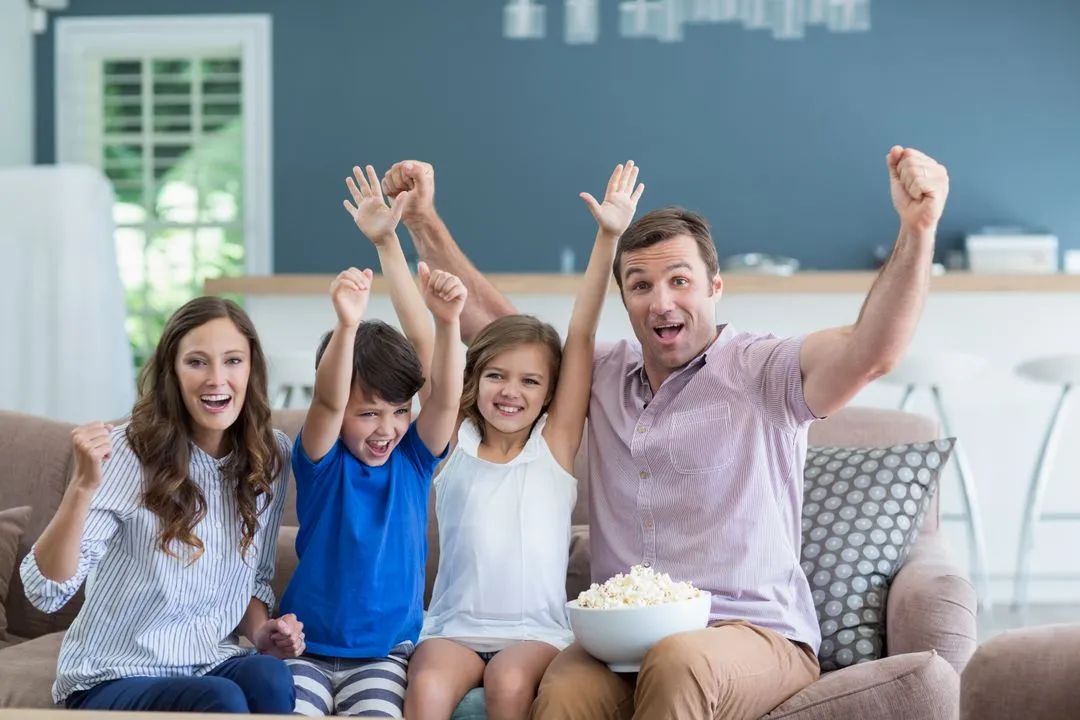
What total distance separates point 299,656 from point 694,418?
2.62ft

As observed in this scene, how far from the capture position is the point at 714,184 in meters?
7.25

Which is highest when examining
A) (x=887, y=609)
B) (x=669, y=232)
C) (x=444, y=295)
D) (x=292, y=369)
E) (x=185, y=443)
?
(x=669, y=232)

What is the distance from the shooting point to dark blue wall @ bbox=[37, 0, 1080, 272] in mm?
7141

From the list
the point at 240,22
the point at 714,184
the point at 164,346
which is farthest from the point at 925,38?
the point at 164,346

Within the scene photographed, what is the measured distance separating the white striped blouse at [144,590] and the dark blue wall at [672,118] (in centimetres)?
515

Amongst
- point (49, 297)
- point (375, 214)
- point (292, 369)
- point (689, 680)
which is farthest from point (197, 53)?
point (689, 680)

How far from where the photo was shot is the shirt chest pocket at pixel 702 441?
7.66 ft

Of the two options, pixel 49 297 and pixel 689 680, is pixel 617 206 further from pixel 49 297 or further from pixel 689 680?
pixel 49 297

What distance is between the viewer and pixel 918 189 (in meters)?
1.97

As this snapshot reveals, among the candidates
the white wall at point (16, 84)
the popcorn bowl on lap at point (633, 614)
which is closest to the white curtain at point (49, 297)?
the white wall at point (16, 84)

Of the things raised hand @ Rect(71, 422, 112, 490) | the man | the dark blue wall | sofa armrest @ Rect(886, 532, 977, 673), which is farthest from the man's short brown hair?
the dark blue wall

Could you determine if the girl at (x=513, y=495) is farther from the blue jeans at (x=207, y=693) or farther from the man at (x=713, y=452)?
the blue jeans at (x=207, y=693)

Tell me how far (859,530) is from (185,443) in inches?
49.0

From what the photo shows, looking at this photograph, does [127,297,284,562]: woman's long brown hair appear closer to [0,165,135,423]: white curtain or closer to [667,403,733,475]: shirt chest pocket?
[667,403,733,475]: shirt chest pocket
